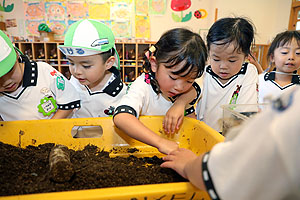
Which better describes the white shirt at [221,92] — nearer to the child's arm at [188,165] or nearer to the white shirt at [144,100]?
the white shirt at [144,100]

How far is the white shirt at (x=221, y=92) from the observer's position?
1.04 m

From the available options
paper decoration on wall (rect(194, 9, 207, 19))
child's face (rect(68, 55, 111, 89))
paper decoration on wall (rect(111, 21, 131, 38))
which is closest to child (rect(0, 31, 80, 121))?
child's face (rect(68, 55, 111, 89))

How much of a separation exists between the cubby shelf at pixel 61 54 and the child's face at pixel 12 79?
2.77 metres

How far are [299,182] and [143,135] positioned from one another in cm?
47

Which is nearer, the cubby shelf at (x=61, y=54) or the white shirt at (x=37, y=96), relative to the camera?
the white shirt at (x=37, y=96)

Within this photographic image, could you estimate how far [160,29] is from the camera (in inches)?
151

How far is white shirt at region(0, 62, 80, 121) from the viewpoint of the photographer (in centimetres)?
87

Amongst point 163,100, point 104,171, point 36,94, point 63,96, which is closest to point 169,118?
point 163,100

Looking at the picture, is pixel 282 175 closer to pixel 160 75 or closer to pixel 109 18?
pixel 160 75

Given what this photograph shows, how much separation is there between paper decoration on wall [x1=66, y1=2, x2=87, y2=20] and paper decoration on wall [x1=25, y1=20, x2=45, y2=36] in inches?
21.3

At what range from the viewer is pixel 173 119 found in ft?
2.62

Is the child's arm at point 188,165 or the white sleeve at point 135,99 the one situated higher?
the white sleeve at point 135,99

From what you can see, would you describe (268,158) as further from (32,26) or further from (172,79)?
(32,26)

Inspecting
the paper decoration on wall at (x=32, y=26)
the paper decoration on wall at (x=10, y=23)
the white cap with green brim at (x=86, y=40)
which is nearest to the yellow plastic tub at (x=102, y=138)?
the white cap with green brim at (x=86, y=40)
